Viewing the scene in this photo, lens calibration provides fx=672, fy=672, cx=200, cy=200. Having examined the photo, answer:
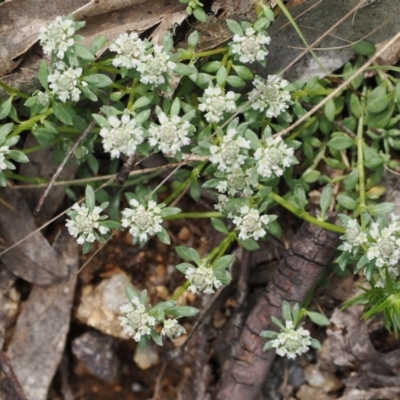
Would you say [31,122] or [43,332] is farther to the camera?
[43,332]

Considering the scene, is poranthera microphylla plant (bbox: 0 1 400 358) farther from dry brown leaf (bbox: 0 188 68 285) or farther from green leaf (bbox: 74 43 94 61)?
dry brown leaf (bbox: 0 188 68 285)

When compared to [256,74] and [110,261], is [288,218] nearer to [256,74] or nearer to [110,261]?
[256,74]

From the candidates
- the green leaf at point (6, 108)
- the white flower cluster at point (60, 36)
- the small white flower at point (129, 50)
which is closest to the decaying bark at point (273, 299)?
the small white flower at point (129, 50)

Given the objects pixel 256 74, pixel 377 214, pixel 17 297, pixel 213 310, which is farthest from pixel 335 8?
pixel 17 297

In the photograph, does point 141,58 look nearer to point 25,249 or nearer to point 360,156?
point 360,156

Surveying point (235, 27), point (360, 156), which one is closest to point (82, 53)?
point (235, 27)

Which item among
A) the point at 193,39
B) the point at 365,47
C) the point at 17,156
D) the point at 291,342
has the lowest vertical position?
the point at 291,342

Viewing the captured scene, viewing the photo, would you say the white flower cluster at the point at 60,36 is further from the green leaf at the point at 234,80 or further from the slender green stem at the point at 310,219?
the slender green stem at the point at 310,219

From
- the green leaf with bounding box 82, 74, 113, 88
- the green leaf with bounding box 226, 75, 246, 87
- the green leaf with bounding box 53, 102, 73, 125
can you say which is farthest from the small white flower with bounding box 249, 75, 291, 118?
the green leaf with bounding box 53, 102, 73, 125
